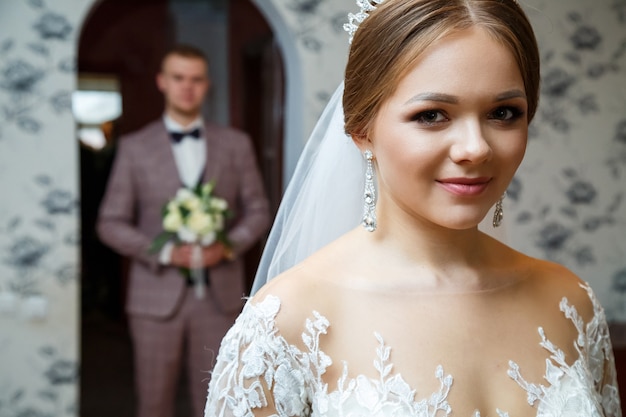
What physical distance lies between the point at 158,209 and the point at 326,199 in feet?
6.13

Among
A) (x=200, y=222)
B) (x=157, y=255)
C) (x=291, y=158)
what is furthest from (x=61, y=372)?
(x=291, y=158)

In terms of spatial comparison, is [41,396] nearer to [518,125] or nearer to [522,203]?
[522,203]

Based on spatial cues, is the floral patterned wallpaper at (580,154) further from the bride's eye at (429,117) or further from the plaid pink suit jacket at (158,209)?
the bride's eye at (429,117)

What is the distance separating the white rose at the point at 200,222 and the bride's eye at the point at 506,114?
2.14 metres

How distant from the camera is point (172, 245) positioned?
3.35 m

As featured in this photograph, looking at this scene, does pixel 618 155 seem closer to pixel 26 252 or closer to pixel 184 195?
pixel 184 195

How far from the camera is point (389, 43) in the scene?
1.29 m

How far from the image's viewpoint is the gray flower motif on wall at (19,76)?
3328mm

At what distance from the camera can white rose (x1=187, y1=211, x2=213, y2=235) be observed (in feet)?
10.8

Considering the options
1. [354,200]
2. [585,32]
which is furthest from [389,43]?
[585,32]

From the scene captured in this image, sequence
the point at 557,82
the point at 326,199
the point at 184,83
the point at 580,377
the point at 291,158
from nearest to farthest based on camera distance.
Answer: the point at 580,377, the point at 326,199, the point at 184,83, the point at 291,158, the point at 557,82

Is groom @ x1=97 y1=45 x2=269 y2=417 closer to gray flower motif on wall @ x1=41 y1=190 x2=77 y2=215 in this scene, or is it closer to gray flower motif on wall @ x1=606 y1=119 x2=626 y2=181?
gray flower motif on wall @ x1=41 y1=190 x2=77 y2=215

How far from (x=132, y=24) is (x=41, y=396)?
1.76 meters

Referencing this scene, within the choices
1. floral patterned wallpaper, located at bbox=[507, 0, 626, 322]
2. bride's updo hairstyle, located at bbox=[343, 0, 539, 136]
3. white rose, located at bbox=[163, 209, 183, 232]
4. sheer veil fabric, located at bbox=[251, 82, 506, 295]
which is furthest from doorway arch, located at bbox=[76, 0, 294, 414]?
bride's updo hairstyle, located at bbox=[343, 0, 539, 136]
